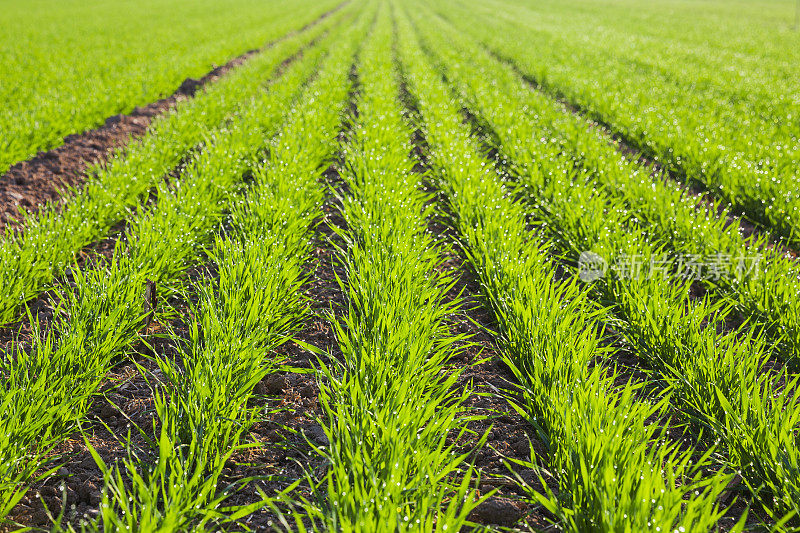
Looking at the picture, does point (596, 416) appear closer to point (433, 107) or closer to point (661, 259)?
point (661, 259)

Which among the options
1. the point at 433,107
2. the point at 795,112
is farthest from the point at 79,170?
the point at 795,112

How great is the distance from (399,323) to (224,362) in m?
0.85

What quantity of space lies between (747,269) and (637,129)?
3.55 metres

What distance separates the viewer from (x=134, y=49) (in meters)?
13.2

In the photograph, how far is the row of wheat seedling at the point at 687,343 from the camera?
1.92 meters

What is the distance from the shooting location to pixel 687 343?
2.54 m

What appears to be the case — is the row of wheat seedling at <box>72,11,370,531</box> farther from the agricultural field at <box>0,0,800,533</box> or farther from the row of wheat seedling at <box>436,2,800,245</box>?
the row of wheat seedling at <box>436,2,800,245</box>

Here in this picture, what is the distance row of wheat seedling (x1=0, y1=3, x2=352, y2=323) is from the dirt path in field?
5.8 inches

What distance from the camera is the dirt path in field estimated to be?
4402 millimetres

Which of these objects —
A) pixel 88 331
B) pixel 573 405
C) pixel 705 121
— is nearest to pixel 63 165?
pixel 88 331

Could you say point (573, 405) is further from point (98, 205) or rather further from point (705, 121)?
point (705, 121)

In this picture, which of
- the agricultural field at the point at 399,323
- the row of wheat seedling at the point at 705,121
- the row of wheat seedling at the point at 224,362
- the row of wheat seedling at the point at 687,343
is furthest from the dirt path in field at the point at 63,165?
the row of wheat seedling at the point at 705,121

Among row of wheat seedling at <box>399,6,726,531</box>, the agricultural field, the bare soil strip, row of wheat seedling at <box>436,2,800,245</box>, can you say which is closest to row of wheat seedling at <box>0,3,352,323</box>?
the agricultural field

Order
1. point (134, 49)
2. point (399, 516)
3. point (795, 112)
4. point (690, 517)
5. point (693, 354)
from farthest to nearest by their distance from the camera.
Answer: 1. point (134, 49)
2. point (795, 112)
3. point (693, 354)
4. point (399, 516)
5. point (690, 517)
